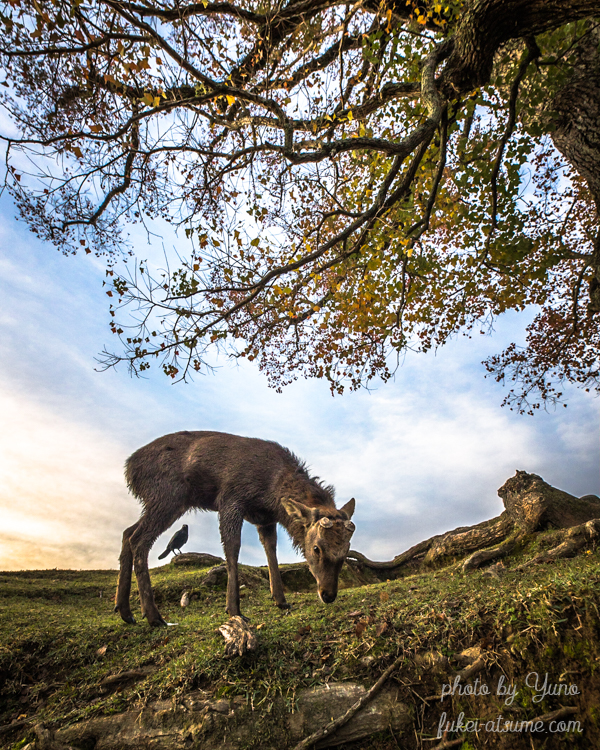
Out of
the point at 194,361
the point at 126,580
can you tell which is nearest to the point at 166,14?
the point at 194,361

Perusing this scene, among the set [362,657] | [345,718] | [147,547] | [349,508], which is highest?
[349,508]

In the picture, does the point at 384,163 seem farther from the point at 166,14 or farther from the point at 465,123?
the point at 166,14

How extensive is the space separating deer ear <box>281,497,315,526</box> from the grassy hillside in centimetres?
133

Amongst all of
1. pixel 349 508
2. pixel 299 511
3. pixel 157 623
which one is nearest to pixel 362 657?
pixel 299 511

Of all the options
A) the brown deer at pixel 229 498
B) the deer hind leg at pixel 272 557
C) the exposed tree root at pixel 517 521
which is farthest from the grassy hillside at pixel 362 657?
the exposed tree root at pixel 517 521

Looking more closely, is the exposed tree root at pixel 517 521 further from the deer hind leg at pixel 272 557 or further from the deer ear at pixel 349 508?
the deer hind leg at pixel 272 557

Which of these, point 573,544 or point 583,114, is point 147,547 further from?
point 583,114

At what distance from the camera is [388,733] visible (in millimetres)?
3135

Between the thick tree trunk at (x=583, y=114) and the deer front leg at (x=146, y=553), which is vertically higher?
the thick tree trunk at (x=583, y=114)

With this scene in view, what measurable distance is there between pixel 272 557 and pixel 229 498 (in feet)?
5.92

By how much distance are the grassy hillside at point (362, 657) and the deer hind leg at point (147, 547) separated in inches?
15.8

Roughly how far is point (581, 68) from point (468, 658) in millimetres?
11385

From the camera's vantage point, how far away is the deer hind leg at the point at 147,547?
6.27m

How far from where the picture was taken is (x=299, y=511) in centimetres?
652
